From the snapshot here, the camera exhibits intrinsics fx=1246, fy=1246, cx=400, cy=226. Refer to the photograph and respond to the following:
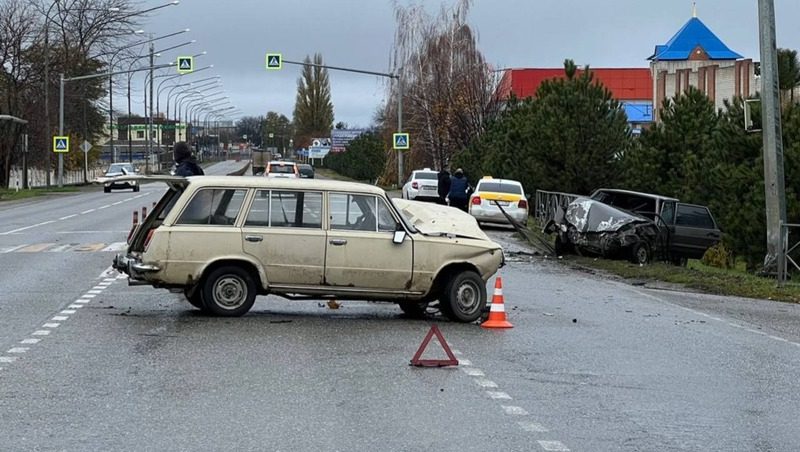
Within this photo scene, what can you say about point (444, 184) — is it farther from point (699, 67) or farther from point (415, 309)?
point (699, 67)

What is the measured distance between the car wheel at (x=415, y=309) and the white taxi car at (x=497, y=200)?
20.3 meters

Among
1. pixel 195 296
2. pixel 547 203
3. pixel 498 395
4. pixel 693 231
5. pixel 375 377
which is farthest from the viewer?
pixel 547 203

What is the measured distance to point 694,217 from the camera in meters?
28.4

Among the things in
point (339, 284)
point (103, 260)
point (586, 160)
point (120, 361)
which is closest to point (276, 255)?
point (339, 284)

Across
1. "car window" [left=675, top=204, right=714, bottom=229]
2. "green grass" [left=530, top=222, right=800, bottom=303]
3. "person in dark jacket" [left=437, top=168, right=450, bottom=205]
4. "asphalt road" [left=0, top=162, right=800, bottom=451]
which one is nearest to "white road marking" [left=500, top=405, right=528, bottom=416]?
"asphalt road" [left=0, top=162, right=800, bottom=451]

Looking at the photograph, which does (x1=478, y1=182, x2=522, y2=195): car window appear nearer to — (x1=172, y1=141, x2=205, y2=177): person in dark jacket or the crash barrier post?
the crash barrier post

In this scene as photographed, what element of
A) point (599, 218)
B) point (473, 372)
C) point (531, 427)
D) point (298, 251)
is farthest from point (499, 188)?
point (531, 427)

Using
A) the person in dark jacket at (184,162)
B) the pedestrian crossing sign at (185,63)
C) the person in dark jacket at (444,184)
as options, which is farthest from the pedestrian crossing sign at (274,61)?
the person in dark jacket at (184,162)

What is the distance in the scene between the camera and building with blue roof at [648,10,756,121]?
245ft

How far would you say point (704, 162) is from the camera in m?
31.0

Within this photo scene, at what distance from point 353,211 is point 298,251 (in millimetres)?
839

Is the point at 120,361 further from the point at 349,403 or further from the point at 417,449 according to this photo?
the point at 417,449

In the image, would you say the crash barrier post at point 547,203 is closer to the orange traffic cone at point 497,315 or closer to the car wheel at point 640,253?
the car wheel at point 640,253

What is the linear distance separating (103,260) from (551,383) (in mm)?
13142
